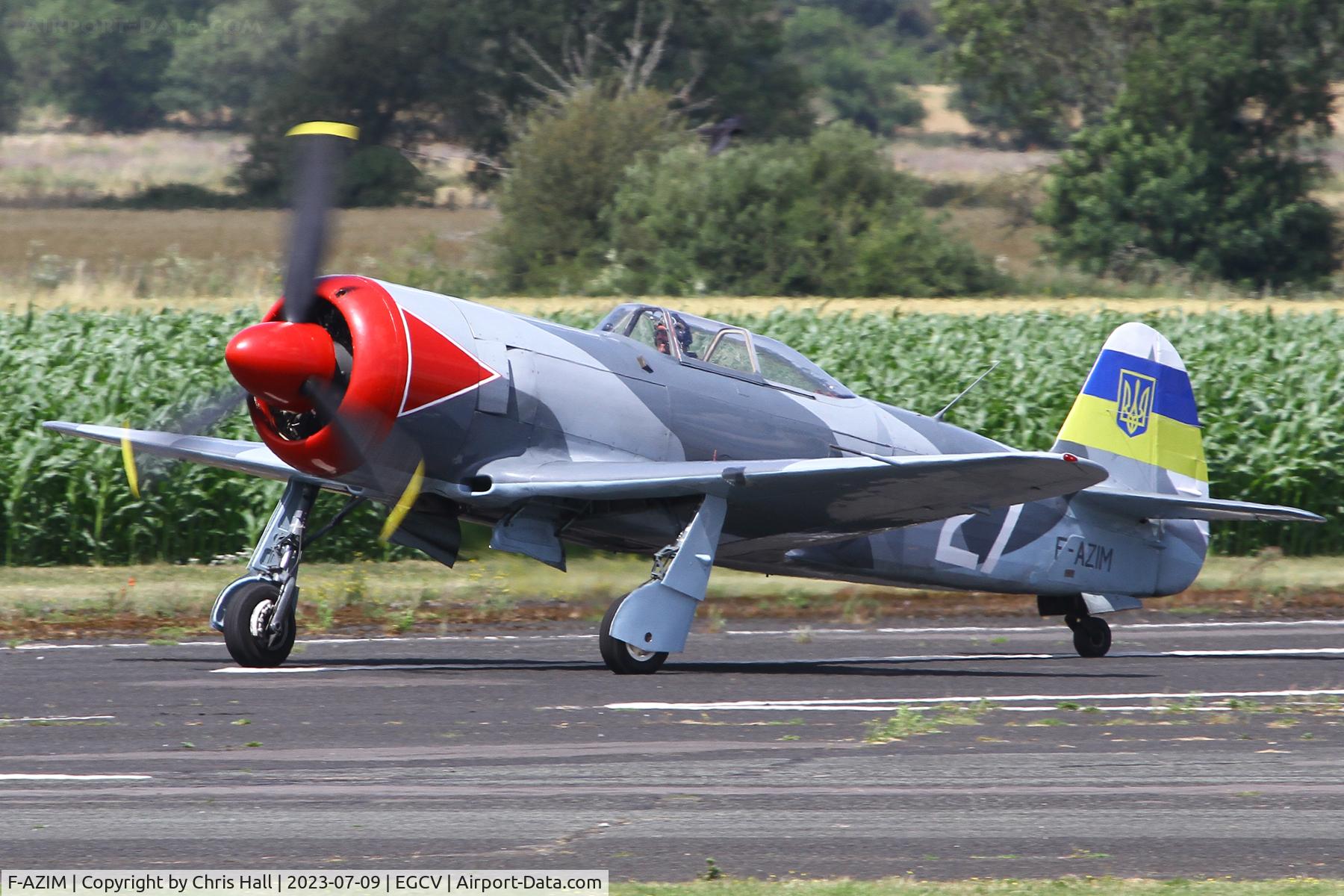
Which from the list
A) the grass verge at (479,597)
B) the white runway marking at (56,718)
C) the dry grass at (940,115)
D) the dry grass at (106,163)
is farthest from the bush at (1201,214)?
the dry grass at (940,115)

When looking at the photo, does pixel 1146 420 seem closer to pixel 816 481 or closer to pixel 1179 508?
pixel 1179 508

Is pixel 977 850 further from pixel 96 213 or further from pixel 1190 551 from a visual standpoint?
pixel 96 213

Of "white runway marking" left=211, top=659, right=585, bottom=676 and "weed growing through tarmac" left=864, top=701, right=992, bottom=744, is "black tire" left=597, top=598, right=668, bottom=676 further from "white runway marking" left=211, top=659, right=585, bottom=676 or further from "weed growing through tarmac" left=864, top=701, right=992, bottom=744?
"weed growing through tarmac" left=864, top=701, right=992, bottom=744

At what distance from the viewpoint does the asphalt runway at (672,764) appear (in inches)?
226

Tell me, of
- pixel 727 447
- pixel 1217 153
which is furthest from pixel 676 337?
pixel 1217 153

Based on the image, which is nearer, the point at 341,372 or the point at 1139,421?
the point at 341,372

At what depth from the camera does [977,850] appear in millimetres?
5816

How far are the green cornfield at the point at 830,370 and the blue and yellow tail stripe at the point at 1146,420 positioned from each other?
4.90m

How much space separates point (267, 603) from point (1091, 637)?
5.89 metres

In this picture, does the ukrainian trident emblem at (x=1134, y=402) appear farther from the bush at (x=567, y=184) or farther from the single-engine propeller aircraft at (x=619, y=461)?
the bush at (x=567, y=184)

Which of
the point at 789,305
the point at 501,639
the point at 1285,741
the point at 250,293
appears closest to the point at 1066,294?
the point at 789,305

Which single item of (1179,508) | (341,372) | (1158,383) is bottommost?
(1179,508)

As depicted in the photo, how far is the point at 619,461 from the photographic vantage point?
35.3 ft

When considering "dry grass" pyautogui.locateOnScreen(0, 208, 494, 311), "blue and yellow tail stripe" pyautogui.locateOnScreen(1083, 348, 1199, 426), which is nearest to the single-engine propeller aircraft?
"blue and yellow tail stripe" pyautogui.locateOnScreen(1083, 348, 1199, 426)
